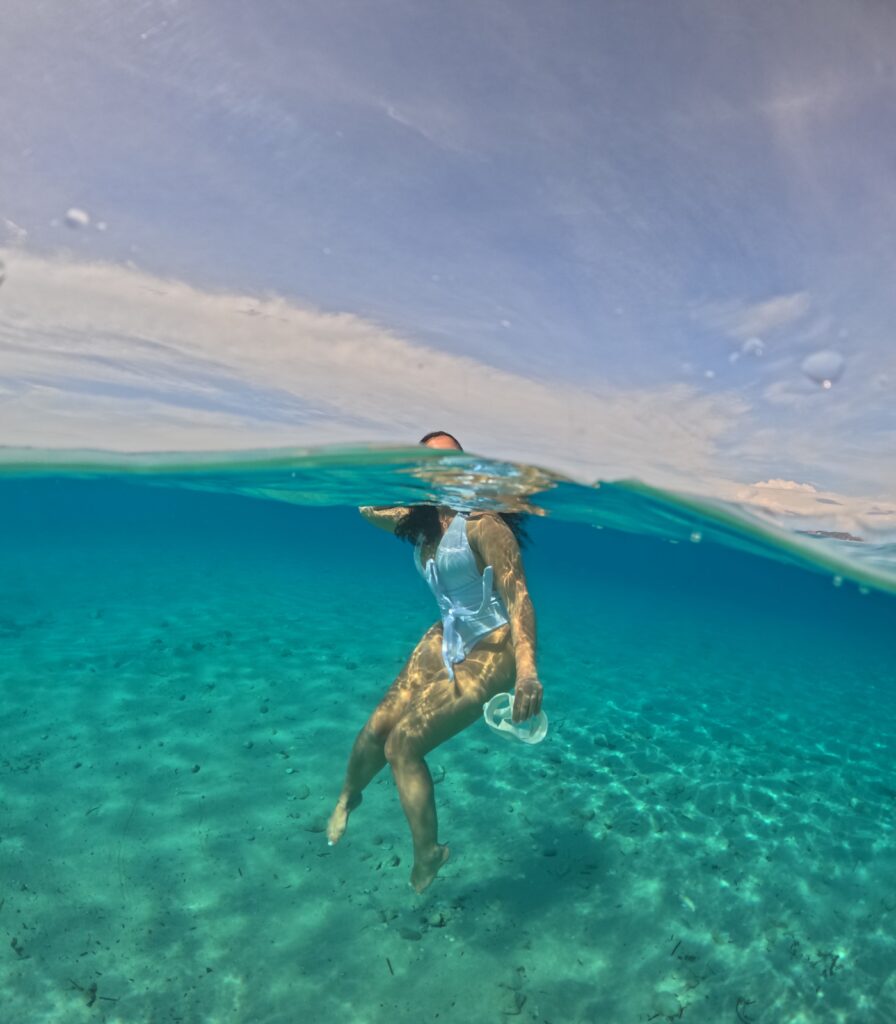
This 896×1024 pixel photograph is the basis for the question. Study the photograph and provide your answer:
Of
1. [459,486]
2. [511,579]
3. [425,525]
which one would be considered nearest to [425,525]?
[425,525]

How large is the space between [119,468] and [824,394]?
1935 centimetres

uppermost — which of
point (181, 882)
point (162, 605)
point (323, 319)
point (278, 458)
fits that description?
point (323, 319)

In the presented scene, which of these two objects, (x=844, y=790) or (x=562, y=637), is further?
(x=562, y=637)

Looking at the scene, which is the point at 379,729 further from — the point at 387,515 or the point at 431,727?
the point at 387,515

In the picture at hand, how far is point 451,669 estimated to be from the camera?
546cm

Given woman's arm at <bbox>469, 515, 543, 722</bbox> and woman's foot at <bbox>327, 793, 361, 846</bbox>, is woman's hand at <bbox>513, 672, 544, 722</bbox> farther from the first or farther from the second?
woman's foot at <bbox>327, 793, 361, 846</bbox>

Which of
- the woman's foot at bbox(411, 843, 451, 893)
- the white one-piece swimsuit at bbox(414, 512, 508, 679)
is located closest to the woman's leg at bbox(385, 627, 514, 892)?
the woman's foot at bbox(411, 843, 451, 893)

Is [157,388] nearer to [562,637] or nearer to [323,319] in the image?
[323,319]

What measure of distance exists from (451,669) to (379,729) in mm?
985

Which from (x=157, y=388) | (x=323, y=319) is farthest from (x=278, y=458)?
(x=323, y=319)

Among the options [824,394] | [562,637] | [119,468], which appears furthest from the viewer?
[562,637]

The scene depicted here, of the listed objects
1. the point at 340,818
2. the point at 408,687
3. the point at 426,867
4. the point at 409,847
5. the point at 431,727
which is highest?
the point at 408,687

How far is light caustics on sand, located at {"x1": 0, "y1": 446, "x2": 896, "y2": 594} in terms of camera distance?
40.6 feet

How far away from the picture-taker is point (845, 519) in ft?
37.7
